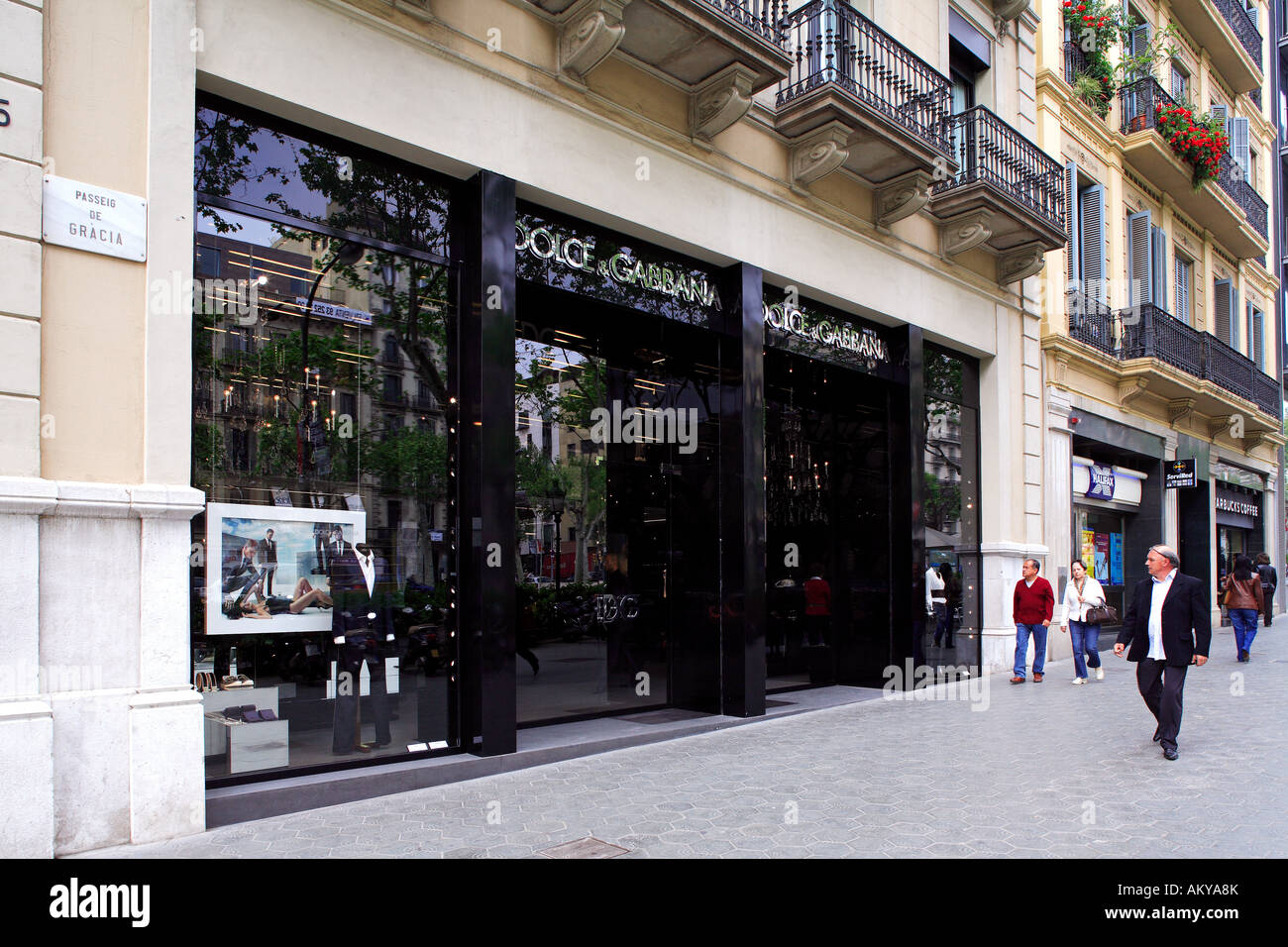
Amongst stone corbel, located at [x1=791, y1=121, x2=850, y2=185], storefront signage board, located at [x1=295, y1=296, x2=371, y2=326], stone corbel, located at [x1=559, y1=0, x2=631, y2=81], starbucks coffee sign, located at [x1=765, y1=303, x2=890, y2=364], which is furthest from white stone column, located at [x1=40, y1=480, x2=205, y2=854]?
stone corbel, located at [x1=791, y1=121, x2=850, y2=185]

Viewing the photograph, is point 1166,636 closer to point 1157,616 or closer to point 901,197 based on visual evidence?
point 1157,616

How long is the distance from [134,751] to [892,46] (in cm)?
1140

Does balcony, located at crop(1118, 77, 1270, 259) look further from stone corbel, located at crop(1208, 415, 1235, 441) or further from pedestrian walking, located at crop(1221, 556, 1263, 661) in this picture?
pedestrian walking, located at crop(1221, 556, 1263, 661)

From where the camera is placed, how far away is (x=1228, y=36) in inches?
866

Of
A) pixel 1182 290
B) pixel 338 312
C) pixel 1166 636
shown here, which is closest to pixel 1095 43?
pixel 1182 290

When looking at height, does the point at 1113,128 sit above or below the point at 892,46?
above

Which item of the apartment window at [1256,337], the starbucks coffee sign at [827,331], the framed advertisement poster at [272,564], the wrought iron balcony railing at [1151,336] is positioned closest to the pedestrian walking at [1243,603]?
the wrought iron balcony railing at [1151,336]

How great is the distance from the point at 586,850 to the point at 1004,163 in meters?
12.3

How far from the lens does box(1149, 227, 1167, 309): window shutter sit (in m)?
19.7

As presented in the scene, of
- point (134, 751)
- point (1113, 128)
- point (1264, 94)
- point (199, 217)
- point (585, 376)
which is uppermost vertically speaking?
point (1264, 94)

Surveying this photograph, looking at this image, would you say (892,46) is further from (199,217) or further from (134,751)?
(134,751)

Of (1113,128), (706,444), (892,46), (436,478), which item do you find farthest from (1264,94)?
(436,478)

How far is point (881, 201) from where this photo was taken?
39.0 ft
